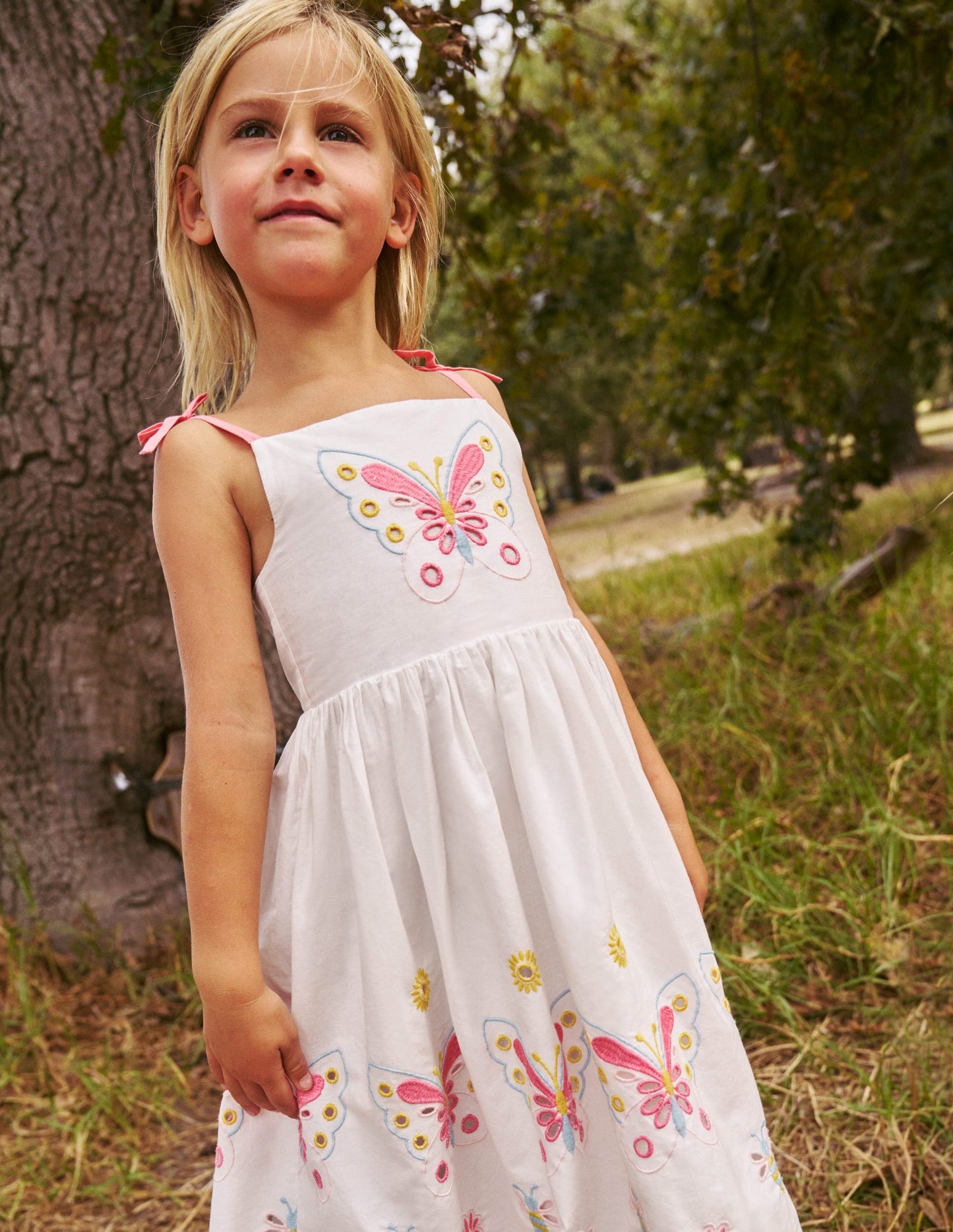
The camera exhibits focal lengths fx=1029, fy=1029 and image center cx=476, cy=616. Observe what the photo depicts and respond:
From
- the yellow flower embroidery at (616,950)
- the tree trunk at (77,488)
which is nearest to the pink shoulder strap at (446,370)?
the yellow flower embroidery at (616,950)

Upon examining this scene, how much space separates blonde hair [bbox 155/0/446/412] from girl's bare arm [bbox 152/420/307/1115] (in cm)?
26

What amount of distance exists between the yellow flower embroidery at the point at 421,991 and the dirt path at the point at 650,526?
159 inches

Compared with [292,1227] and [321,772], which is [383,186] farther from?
[292,1227]

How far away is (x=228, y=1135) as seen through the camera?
3.94ft

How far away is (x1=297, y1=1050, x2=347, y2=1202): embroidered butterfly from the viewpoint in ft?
3.63

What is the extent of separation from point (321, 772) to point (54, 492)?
167 centimetres

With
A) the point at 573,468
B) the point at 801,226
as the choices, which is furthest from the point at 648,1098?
the point at 573,468

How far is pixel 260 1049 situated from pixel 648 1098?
0.42 m

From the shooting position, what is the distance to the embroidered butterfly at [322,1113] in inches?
43.6

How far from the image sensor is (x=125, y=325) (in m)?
2.54

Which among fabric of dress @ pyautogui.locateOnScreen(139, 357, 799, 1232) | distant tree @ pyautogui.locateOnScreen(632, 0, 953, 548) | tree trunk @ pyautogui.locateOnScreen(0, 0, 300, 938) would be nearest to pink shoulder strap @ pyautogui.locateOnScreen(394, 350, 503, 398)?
fabric of dress @ pyautogui.locateOnScreen(139, 357, 799, 1232)

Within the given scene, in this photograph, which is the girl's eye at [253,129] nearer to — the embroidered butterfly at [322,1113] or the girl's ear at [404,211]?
the girl's ear at [404,211]

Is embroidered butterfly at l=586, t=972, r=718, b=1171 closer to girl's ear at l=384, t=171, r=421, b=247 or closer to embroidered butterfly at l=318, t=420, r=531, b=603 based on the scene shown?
embroidered butterfly at l=318, t=420, r=531, b=603

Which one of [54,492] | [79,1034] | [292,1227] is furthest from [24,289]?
[292,1227]
